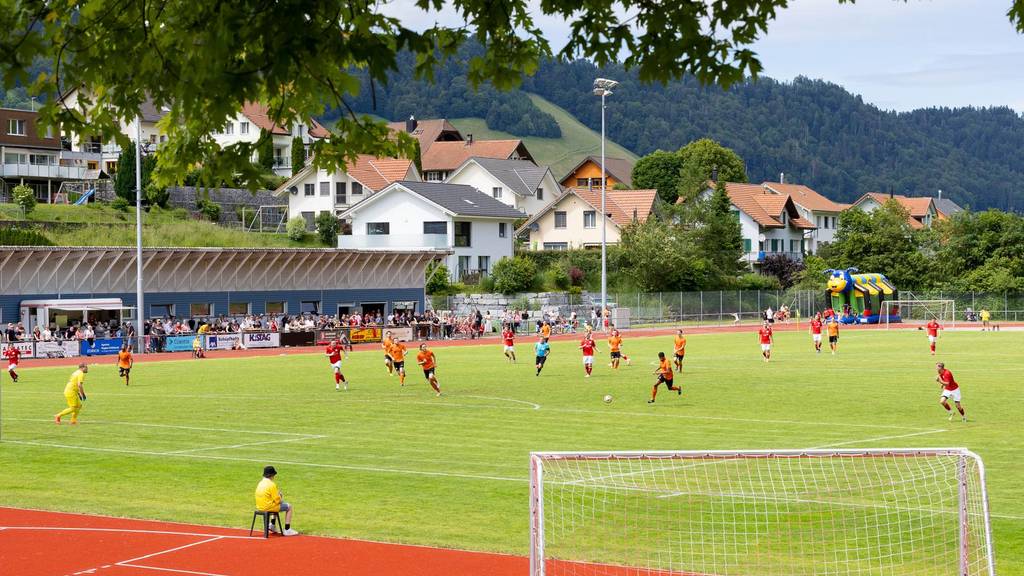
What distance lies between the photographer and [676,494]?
2023 cm

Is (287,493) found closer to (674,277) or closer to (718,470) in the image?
(718,470)

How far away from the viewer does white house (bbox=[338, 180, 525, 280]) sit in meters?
90.5

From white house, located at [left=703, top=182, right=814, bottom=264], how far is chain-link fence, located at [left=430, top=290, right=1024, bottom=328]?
2151cm

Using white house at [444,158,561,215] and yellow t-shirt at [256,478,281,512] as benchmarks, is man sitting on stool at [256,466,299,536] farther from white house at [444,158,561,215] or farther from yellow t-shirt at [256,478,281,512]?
white house at [444,158,561,215]

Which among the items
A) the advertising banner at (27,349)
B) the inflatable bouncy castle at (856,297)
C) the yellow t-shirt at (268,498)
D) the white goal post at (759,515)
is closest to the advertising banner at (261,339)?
the advertising banner at (27,349)

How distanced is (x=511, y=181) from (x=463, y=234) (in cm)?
2416

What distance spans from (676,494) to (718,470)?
8.24 feet

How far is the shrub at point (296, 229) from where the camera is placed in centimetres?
9156

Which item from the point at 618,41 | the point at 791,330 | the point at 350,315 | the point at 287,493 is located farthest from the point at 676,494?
the point at 791,330

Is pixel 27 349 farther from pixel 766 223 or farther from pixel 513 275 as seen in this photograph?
pixel 766 223

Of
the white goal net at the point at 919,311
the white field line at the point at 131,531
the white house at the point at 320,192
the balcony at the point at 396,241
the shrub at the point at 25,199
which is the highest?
the white house at the point at 320,192

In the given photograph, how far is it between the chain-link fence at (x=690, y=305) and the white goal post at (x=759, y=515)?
186ft

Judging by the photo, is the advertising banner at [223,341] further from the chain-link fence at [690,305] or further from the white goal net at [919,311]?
the white goal net at [919,311]

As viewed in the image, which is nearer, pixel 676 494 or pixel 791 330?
pixel 676 494
